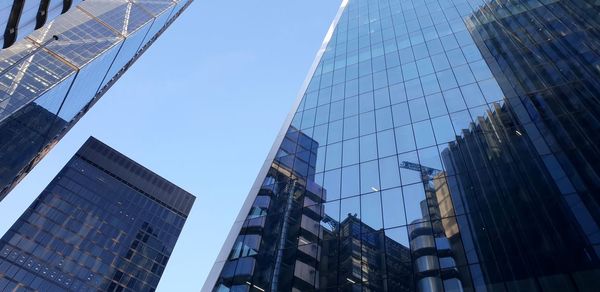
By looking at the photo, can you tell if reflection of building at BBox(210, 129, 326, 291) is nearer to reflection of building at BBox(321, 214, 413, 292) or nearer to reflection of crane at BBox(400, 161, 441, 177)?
reflection of building at BBox(321, 214, 413, 292)

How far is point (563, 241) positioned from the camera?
14484 millimetres

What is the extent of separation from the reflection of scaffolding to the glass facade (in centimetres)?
9025

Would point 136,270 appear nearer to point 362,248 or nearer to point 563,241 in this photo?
point 362,248

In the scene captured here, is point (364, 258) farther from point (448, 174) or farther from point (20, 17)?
point (20, 17)

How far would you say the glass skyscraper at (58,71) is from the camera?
46938 millimetres

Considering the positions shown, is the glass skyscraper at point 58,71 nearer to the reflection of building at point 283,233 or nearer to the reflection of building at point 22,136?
the reflection of building at point 22,136

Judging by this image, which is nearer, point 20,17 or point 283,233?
point 20,17

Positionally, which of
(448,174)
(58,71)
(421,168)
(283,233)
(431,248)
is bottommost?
(431,248)

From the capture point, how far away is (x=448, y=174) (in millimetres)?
19672

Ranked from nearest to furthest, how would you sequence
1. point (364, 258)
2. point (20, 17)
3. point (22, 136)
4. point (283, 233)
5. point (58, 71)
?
point (20, 17) → point (364, 258) → point (283, 233) → point (22, 136) → point (58, 71)

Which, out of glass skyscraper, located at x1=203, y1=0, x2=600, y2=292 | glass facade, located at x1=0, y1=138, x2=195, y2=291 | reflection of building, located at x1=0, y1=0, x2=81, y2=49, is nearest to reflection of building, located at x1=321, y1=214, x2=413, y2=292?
glass skyscraper, located at x1=203, y1=0, x2=600, y2=292

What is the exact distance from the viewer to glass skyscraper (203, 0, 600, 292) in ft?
50.7

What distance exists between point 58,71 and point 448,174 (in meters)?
57.1

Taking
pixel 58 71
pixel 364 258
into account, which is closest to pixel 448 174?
pixel 364 258
